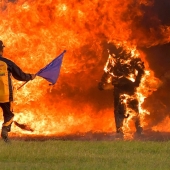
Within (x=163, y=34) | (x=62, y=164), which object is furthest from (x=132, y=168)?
(x=163, y=34)

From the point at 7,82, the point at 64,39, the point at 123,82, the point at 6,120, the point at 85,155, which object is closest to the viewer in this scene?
the point at 85,155

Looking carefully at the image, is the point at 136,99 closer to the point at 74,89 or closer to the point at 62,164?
the point at 74,89

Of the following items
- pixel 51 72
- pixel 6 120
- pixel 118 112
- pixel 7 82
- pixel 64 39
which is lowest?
pixel 6 120

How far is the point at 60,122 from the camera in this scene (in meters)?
18.0

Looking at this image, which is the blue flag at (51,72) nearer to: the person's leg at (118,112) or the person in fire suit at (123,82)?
the person in fire suit at (123,82)

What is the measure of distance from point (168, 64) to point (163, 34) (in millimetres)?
2241

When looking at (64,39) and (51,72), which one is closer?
(51,72)

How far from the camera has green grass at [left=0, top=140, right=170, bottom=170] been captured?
31.0 ft

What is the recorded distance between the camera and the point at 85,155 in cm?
1062

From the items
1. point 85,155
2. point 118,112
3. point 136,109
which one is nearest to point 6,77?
point 85,155

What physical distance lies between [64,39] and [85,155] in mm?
6940

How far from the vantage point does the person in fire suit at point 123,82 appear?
16766 millimetres

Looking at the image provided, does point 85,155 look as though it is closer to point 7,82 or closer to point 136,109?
point 7,82

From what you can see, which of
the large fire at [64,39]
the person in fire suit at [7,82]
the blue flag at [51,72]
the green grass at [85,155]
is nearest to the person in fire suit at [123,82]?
the large fire at [64,39]
